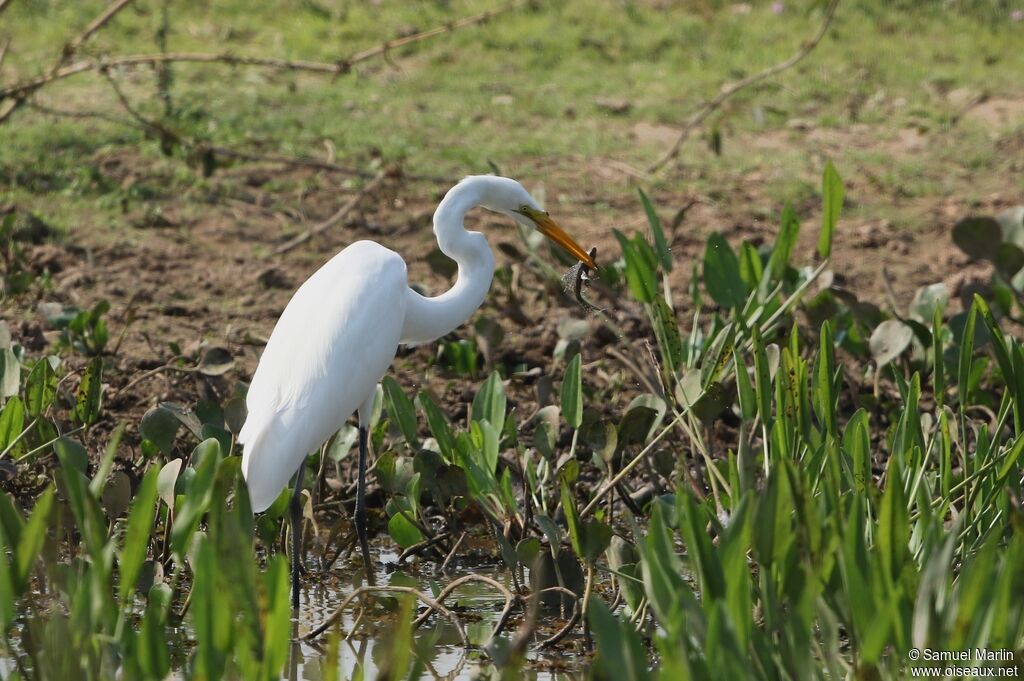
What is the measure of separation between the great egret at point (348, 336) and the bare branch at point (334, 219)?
1817mm

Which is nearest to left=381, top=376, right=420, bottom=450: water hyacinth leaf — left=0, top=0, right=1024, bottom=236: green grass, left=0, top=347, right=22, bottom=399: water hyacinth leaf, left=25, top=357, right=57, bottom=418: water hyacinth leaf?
left=25, top=357, right=57, bottom=418: water hyacinth leaf

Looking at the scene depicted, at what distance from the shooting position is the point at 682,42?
8.48 metres

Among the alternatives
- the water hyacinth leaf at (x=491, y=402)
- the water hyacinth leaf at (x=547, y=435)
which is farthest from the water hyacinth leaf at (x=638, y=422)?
the water hyacinth leaf at (x=491, y=402)

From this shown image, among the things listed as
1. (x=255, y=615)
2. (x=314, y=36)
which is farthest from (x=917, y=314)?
(x=314, y=36)

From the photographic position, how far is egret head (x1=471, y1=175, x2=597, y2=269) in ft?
13.1

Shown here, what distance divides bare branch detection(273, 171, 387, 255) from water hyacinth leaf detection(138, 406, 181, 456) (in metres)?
2.27

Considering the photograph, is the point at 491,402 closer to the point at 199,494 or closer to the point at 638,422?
the point at 638,422

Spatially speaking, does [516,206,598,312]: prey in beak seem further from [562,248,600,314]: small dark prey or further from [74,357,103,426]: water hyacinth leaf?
[74,357,103,426]: water hyacinth leaf

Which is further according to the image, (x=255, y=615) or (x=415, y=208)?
(x=415, y=208)

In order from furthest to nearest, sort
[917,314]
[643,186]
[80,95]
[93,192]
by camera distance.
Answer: [80,95], [643,186], [93,192], [917,314]

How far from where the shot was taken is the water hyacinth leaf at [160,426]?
137 inches

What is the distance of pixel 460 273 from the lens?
160 inches

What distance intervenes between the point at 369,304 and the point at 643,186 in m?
3.18

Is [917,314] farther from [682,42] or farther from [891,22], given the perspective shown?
[891,22]
